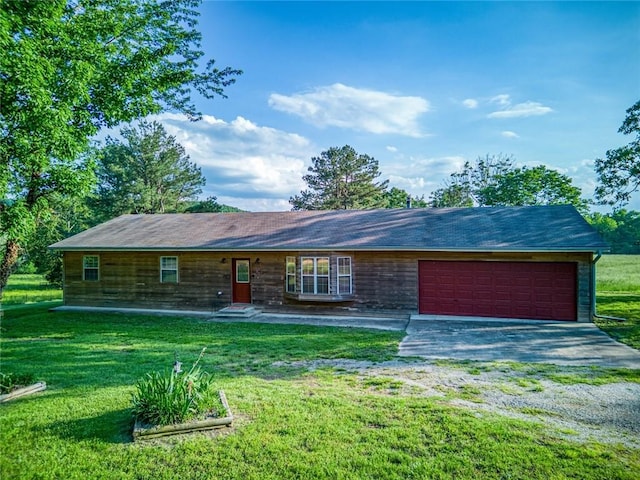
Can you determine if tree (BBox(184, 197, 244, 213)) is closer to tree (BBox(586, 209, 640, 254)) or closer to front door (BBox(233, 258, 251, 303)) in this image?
front door (BBox(233, 258, 251, 303))

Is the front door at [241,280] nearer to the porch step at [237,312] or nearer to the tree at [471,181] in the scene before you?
the porch step at [237,312]

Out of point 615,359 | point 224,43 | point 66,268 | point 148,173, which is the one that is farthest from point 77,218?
point 615,359

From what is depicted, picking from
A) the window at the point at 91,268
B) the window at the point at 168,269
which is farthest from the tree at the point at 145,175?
the window at the point at 168,269

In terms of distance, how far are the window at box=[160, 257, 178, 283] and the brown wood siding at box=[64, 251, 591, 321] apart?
172 millimetres

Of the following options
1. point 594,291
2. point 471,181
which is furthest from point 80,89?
point 471,181

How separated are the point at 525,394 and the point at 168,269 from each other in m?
12.8

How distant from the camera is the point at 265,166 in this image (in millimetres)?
23703

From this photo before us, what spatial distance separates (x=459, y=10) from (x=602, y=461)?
434 inches

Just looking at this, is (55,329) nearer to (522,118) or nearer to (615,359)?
(615,359)

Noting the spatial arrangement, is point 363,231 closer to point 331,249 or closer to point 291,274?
point 331,249

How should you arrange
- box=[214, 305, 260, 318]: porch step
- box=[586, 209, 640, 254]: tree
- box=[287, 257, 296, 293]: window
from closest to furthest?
box=[214, 305, 260, 318]: porch step, box=[287, 257, 296, 293]: window, box=[586, 209, 640, 254]: tree

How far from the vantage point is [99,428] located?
418 cm

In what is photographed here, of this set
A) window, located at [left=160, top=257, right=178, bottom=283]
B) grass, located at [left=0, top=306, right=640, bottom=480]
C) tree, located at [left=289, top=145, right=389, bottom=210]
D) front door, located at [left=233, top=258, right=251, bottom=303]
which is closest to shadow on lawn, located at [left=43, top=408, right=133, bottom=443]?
grass, located at [left=0, top=306, right=640, bottom=480]

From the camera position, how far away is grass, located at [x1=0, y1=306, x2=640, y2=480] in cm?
339
